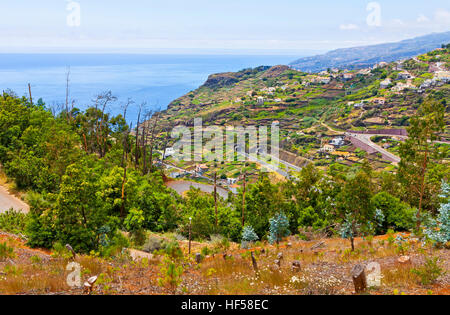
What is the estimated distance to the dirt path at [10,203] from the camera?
10734mm

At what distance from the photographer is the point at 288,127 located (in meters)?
72.9

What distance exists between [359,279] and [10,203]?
11.9m

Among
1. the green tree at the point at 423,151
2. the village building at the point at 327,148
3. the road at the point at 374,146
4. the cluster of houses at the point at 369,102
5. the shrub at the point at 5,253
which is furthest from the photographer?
the cluster of houses at the point at 369,102

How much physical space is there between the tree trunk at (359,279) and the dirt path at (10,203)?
35.6ft

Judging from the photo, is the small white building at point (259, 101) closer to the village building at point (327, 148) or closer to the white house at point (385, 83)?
the white house at point (385, 83)

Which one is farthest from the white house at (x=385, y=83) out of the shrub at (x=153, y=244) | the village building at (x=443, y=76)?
the shrub at (x=153, y=244)

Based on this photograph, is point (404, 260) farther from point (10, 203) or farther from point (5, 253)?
point (10, 203)

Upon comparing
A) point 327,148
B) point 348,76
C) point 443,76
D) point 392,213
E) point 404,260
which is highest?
point 348,76

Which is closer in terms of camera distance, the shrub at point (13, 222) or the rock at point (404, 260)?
the rock at point (404, 260)

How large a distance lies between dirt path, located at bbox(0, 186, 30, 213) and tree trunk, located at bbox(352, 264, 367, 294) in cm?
1085

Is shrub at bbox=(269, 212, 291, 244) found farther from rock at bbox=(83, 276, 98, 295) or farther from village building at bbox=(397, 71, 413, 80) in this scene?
village building at bbox=(397, 71, 413, 80)

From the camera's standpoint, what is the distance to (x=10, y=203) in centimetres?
1114

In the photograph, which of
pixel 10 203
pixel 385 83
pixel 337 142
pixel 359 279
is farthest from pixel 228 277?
pixel 385 83

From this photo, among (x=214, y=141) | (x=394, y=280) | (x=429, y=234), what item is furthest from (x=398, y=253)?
(x=214, y=141)
